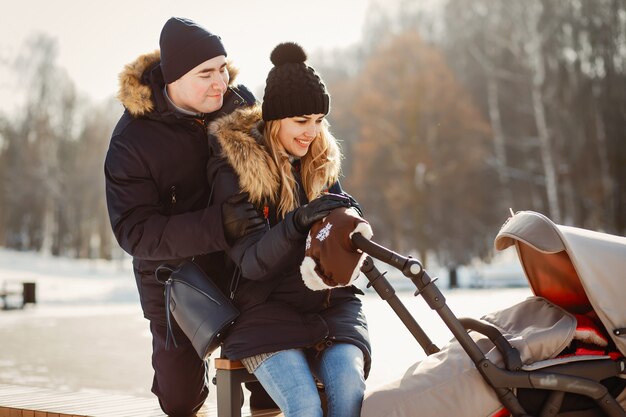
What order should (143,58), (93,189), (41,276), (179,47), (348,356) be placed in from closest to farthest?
(348,356) < (179,47) < (143,58) < (41,276) < (93,189)

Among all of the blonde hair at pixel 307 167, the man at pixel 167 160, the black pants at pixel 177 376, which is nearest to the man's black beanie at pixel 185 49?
the man at pixel 167 160

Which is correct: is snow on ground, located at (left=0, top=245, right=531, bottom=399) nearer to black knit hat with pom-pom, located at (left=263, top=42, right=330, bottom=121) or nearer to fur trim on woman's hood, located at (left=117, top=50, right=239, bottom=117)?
black knit hat with pom-pom, located at (left=263, top=42, right=330, bottom=121)

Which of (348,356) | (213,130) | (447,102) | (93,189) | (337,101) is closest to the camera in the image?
(348,356)

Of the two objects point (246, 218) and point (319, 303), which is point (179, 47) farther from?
point (319, 303)

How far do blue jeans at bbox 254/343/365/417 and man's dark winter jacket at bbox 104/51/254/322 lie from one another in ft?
2.05

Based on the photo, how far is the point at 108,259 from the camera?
46469 mm

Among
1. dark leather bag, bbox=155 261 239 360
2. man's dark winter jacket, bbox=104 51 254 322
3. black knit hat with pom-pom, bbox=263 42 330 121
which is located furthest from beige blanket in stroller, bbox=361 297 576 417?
black knit hat with pom-pom, bbox=263 42 330 121

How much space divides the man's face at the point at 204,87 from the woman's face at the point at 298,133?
0.50m

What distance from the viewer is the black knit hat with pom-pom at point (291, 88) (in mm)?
3654

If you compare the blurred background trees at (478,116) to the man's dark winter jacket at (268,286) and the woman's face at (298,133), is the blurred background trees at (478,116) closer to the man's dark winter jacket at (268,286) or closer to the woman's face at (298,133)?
the woman's face at (298,133)

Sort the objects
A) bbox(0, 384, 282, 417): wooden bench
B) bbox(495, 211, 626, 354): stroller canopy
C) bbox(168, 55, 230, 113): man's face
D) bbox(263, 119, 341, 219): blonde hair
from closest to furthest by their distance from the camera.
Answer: bbox(495, 211, 626, 354): stroller canopy < bbox(263, 119, 341, 219): blonde hair < bbox(168, 55, 230, 113): man's face < bbox(0, 384, 282, 417): wooden bench

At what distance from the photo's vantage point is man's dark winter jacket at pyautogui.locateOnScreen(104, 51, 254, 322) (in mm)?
3635

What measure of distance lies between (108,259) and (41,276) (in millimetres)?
13390

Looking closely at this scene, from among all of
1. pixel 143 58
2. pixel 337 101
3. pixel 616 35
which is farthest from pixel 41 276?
pixel 143 58
